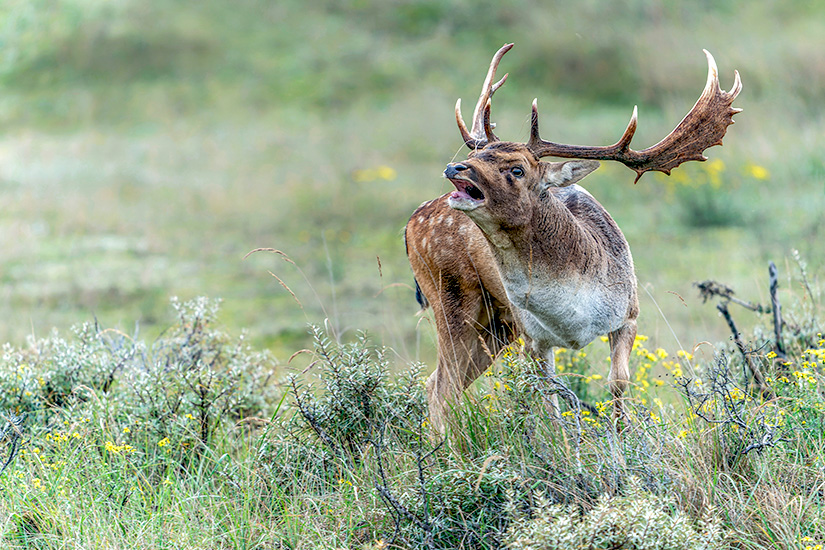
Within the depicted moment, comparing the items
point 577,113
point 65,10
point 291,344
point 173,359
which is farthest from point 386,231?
point 65,10

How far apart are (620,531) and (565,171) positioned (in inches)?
75.9

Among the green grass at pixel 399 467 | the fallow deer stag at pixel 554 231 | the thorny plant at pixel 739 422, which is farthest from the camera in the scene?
the fallow deer stag at pixel 554 231

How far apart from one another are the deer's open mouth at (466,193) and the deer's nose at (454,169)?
0.21 feet

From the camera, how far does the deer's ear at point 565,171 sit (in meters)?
4.79

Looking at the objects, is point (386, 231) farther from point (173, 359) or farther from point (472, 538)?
point (472, 538)

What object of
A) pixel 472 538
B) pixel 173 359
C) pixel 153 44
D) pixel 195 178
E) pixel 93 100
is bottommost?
pixel 472 538

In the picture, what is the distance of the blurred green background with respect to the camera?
486 inches

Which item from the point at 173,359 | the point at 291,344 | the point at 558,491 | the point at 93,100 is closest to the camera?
the point at 558,491

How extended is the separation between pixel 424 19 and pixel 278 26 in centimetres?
379

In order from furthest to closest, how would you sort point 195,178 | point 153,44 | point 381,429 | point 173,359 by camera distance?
point 153,44 → point 195,178 → point 173,359 → point 381,429

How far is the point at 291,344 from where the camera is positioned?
36.4 ft

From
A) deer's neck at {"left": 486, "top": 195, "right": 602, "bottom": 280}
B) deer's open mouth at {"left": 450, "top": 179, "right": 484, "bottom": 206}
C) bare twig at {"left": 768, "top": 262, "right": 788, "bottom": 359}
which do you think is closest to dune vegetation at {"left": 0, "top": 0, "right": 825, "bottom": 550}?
bare twig at {"left": 768, "top": 262, "right": 788, "bottom": 359}

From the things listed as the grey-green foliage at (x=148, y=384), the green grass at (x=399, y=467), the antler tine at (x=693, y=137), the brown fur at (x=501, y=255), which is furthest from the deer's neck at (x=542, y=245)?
the grey-green foliage at (x=148, y=384)

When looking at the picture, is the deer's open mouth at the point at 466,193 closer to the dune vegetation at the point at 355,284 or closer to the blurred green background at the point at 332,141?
the dune vegetation at the point at 355,284
